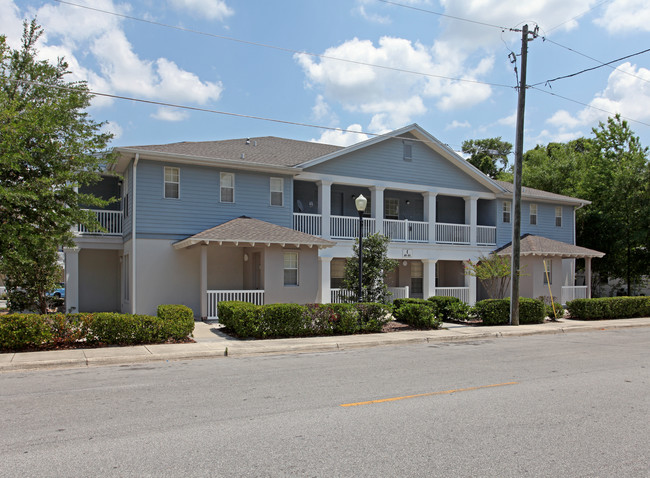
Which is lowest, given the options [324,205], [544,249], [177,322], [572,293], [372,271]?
[572,293]

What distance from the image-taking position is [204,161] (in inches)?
783

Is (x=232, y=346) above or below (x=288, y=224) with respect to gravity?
below

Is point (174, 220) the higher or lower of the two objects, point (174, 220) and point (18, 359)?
the higher

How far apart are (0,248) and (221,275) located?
934 cm

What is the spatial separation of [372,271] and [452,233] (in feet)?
27.9

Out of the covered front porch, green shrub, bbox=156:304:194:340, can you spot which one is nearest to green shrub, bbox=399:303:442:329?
the covered front porch

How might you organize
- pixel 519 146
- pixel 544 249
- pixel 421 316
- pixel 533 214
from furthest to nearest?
pixel 533 214
pixel 544 249
pixel 519 146
pixel 421 316

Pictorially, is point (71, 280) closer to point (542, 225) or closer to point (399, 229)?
point (399, 229)

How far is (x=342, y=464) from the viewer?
495 centimetres

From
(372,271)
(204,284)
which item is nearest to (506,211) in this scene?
(372,271)

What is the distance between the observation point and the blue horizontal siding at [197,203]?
19.2 meters

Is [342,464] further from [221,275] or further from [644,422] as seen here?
[221,275]

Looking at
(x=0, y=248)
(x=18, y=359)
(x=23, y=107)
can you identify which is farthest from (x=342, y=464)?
(x=23, y=107)

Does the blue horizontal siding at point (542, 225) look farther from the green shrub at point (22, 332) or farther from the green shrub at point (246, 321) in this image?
the green shrub at point (22, 332)
